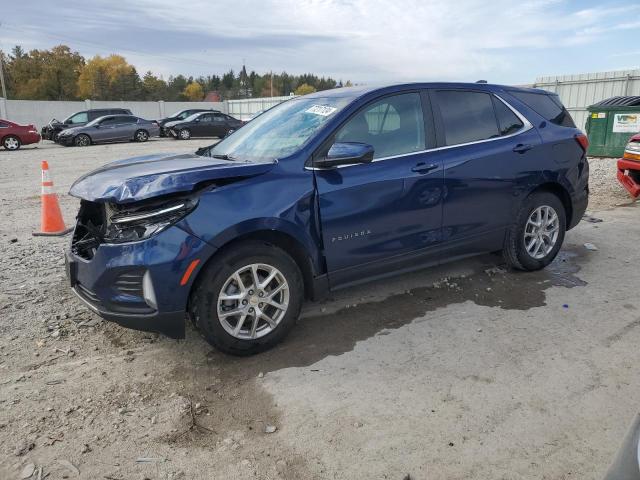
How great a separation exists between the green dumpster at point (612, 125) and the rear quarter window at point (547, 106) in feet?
31.3

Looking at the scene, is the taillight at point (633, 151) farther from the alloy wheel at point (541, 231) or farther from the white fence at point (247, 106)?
the white fence at point (247, 106)

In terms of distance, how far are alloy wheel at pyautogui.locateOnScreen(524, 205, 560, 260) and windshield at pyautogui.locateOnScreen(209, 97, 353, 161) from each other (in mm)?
2298

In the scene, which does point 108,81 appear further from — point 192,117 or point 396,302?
point 396,302

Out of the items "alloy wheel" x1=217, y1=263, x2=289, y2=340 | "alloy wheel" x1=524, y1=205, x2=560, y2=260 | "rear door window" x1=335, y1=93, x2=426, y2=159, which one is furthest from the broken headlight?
"alloy wheel" x1=524, y1=205, x2=560, y2=260

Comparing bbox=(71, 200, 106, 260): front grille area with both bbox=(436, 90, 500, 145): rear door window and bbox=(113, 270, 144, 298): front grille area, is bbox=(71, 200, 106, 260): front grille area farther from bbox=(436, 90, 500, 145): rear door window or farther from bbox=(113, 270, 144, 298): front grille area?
bbox=(436, 90, 500, 145): rear door window

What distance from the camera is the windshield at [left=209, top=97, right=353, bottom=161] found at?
3.75 m

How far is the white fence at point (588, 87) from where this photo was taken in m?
15.8

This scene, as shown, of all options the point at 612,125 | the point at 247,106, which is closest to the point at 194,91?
the point at 247,106

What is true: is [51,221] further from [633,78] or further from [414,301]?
[633,78]

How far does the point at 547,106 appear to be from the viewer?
16.5 ft

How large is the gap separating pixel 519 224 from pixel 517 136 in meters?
0.82

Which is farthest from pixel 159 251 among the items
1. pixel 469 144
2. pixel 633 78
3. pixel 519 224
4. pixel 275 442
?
pixel 633 78

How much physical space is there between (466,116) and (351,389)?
2.66 meters

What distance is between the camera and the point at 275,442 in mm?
2615
